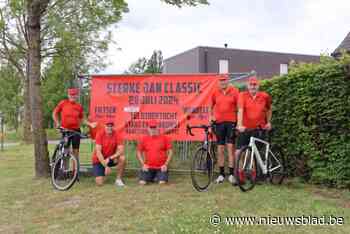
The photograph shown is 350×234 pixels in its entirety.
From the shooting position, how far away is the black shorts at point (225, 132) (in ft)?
23.5

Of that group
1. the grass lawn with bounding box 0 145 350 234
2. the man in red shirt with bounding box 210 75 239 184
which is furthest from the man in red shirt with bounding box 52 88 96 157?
the man in red shirt with bounding box 210 75 239 184

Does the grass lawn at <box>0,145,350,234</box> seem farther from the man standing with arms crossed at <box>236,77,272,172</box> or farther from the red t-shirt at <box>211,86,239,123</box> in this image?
the red t-shirt at <box>211,86,239,123</box>

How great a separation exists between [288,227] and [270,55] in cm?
3819

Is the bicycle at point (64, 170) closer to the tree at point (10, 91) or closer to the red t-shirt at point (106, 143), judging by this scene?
the red t-shirt at point (106, 143)

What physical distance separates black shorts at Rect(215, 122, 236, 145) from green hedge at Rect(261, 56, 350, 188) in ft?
2.91

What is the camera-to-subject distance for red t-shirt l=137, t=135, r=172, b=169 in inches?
295

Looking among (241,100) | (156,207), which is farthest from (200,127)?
(156,207)

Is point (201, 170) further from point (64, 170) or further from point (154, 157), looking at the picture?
point (64, 170)

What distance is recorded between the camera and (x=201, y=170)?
6875mm

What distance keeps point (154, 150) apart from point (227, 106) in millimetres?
1553

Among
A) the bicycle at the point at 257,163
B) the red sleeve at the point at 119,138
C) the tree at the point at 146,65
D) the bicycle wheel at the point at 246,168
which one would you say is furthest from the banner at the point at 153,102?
the tree at the point at 146,65

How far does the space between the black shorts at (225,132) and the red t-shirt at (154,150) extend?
0.98 m

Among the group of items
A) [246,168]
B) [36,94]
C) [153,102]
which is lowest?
[246,168]

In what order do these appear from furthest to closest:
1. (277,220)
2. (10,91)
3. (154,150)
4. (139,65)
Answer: (139,65) < (10,91) < (154,150) < (277,220)
